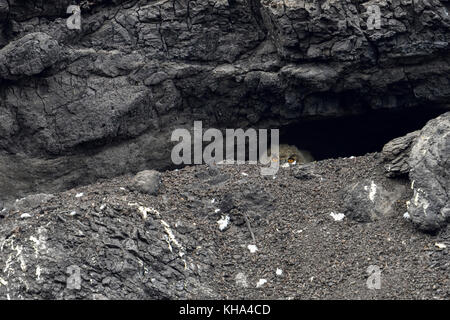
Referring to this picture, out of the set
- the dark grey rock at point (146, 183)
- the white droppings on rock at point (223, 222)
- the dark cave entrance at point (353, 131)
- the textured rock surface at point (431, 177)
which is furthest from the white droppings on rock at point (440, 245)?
the dark grey rock at point (146, 183)

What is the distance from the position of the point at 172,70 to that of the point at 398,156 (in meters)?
6.11

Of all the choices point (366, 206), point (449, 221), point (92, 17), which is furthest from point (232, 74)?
point (449, 221)

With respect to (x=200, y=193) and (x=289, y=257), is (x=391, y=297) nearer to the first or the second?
(x=289, y=257)

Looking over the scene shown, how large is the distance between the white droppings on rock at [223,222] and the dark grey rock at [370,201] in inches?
102

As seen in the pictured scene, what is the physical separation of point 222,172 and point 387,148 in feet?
13.1

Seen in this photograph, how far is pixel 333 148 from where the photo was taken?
68.5ft

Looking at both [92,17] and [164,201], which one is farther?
[92,17]

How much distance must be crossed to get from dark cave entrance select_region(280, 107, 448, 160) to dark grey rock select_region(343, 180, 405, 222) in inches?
152

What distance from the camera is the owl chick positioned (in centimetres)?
1965

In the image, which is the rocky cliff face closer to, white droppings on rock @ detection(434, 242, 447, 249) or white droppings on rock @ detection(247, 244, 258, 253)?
white droppings on rock @ detection(247, 244, 258, 253)

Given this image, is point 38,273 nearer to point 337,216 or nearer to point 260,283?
point 260,283

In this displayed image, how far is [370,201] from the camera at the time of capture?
1589 cm

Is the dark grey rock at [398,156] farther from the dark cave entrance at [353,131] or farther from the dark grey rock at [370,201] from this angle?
the dark cave entrance at [353,131]

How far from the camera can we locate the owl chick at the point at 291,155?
1965 cm
